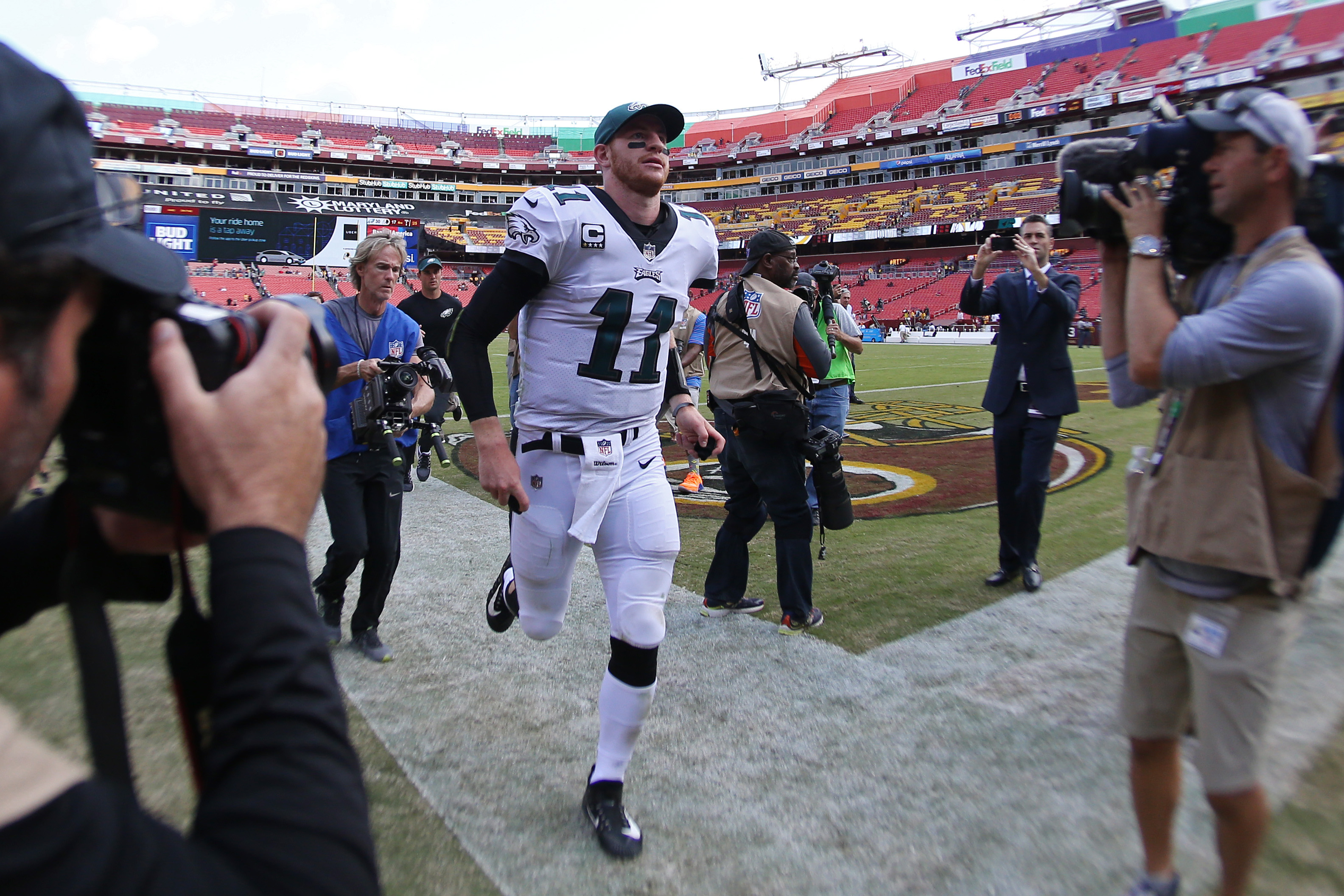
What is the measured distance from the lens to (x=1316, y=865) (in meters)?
2.21

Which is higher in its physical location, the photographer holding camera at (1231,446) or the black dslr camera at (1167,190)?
the black dslr camera at (1167,190)

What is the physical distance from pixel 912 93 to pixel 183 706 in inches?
2693

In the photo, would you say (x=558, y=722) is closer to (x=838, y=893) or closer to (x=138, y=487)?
(x=838, y=893)

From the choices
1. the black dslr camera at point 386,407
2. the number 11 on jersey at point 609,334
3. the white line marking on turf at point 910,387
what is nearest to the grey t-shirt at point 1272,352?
the number 11 on jersey at point 609,334

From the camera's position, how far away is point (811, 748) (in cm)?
289

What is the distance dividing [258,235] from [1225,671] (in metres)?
50.2

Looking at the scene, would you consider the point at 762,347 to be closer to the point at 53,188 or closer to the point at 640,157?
the point at 640,157

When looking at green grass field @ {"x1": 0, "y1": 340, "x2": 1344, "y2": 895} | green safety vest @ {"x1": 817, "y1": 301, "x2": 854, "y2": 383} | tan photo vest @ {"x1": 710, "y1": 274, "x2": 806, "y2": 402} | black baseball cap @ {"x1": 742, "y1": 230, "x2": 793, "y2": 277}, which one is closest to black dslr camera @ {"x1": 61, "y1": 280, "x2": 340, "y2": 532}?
green grass field @ {"x1": 0, "y1": 340, "x2": 1344, "y2": 895}

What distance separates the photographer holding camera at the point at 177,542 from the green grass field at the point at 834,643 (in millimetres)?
1512

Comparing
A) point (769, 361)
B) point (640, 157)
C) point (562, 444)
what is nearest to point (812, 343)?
point (769, 361)

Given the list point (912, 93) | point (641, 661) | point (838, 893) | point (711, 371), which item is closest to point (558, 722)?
point (641, 661)

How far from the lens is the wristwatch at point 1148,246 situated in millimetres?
1948

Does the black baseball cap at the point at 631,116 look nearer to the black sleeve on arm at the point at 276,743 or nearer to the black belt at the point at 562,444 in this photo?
the black belt at the point at 562,444

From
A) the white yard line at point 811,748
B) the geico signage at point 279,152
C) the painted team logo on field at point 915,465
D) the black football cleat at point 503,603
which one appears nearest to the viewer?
the white yard line at point 811,748
